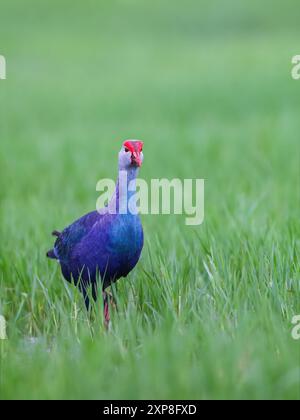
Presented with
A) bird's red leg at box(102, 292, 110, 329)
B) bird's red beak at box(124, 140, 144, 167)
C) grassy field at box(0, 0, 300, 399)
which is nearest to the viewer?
grassy field at box(0, 0, 300, 399)

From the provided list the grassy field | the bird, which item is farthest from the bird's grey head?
the grassy field

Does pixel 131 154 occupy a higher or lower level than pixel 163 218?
higher

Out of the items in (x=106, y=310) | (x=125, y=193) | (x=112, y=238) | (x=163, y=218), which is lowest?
(x=106, y=310)

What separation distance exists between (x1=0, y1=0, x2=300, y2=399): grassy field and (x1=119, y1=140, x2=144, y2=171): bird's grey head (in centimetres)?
59

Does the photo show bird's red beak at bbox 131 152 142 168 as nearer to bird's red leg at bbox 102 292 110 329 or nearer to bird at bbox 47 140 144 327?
bird at bbox 47 140 144 327

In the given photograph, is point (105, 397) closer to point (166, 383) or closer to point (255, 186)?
point (166, 383)

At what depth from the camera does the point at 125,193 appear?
3.32 metres

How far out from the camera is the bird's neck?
329 cm

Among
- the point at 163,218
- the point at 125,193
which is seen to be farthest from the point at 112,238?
the point at 163,218

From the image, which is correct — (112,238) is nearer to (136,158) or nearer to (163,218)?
(136,158)

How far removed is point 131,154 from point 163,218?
2945 millimetres

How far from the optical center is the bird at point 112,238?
3291mm

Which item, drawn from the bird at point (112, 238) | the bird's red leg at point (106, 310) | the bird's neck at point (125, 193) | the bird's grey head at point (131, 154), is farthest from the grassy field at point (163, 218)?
the bird's grey head at point (131, 154)

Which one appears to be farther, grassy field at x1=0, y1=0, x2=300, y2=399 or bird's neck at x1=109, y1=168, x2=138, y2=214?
bird's neck at x1=109, y1=168, x2=138, y2=214
